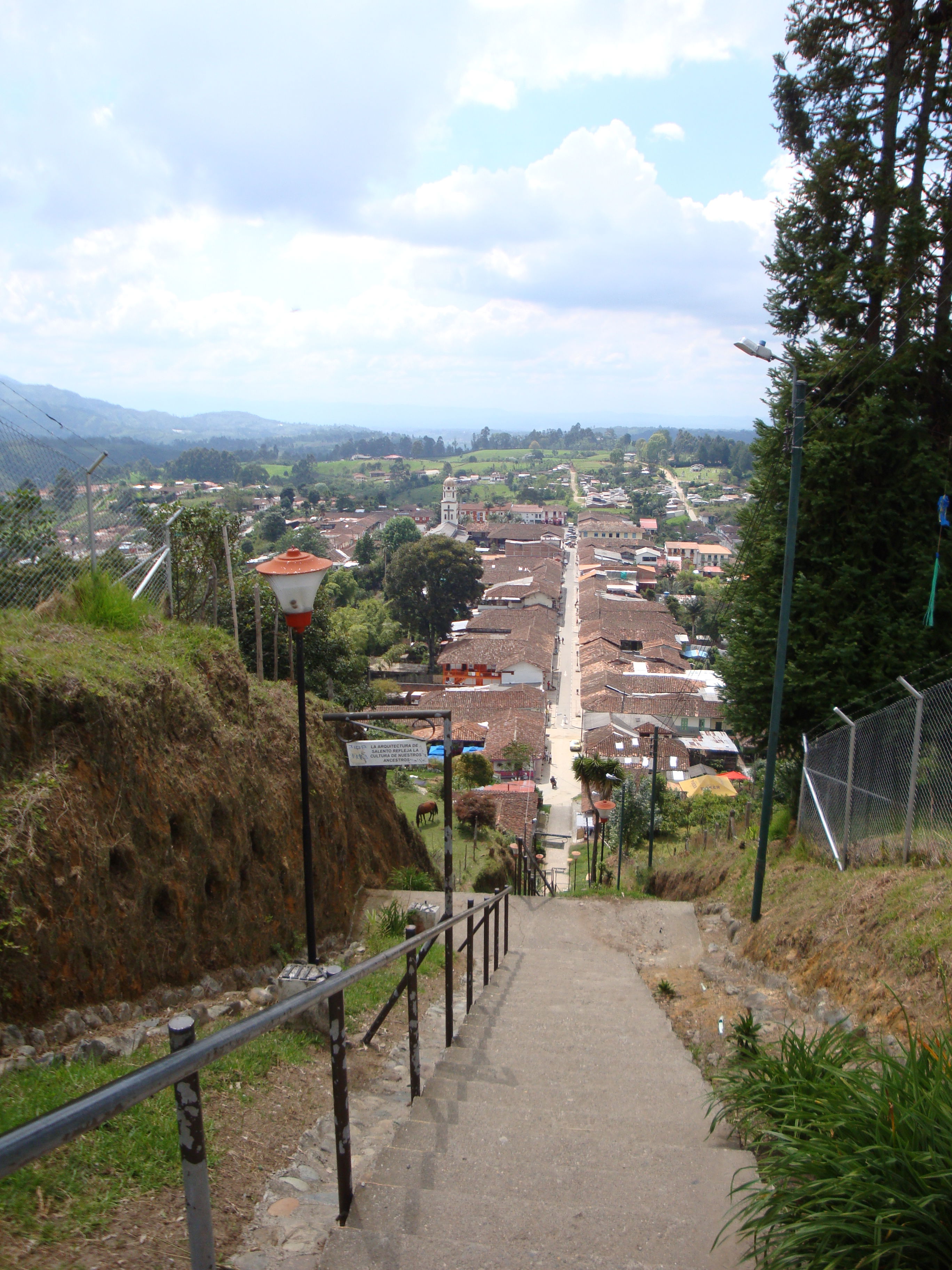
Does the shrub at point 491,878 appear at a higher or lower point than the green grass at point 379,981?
lower

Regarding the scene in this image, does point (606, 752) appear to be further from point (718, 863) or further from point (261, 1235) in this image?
point (261, 1235)

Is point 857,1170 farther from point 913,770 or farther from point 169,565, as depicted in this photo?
point 169,565

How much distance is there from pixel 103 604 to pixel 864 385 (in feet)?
36.0

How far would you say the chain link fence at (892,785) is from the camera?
744cm

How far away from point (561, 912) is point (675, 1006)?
230 inches

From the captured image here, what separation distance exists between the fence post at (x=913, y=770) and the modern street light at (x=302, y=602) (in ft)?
16.0

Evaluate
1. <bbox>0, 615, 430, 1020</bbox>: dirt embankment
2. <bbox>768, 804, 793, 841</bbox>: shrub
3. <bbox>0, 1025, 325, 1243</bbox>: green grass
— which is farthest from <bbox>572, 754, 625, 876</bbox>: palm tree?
<bbox>0, 1025, 325, 1243</bbox>: green grass

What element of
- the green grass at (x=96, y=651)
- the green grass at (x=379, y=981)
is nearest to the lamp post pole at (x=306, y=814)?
the green grass at (x=379, y=981)

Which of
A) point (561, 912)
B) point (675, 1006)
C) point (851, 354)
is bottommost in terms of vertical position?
point (561, 912)

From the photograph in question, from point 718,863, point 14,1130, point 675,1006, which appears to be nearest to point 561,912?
point 718,863

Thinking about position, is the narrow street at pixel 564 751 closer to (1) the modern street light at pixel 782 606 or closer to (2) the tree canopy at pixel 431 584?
(2) the tree canopy at pixel 431 584

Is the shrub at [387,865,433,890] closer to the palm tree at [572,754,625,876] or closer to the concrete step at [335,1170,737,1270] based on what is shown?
the concrete step at [335,1170,737,1270]

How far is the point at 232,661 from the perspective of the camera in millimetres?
9172

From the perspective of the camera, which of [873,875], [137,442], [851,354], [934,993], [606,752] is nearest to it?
[934,993]
